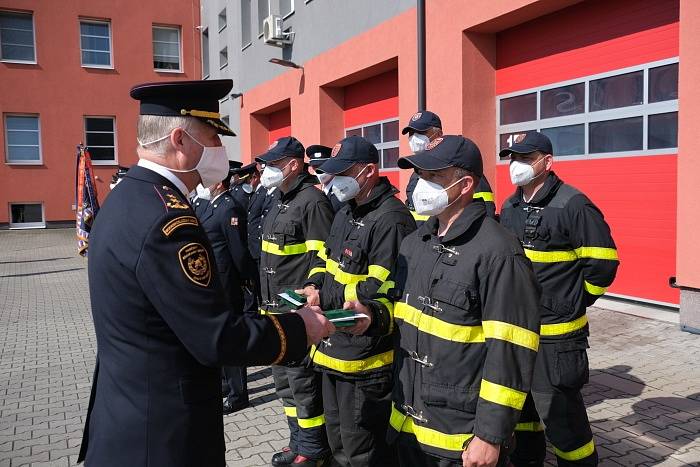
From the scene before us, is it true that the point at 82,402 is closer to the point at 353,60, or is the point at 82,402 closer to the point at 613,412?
the point at 613,412

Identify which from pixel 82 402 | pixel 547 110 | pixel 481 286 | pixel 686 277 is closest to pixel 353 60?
pixel 547 110

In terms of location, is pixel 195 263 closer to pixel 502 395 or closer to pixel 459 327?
pixel 459 327

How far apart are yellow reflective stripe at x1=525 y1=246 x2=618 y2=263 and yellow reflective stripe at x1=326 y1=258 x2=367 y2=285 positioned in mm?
1121

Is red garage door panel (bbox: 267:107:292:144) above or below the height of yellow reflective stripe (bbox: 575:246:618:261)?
above

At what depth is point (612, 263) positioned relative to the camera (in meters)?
3.70

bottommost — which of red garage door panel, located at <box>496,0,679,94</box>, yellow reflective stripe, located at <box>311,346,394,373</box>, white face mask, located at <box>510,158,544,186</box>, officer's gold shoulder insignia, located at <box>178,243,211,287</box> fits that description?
yellow reflective stripe, located at <box>311,346,394,373</box>

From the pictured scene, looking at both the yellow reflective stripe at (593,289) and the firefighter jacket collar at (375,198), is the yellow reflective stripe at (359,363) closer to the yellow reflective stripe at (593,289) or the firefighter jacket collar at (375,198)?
the firefighter jacket collar at (375,198)

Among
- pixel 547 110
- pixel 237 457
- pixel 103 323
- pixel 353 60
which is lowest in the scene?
pixel 237 457

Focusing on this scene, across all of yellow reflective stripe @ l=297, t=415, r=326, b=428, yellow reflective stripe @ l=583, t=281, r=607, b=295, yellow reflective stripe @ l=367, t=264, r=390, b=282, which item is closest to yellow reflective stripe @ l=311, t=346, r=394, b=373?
yellow reflective stripe @ l=367, t=264, r=390, b=282

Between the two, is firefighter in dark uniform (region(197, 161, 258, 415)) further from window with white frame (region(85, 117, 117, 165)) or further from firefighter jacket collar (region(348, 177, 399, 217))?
window with white frame (region(85, 117, 117, 165))

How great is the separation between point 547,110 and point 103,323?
7.87m

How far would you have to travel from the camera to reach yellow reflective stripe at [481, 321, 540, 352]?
2373 mm

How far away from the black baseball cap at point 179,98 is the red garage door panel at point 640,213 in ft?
21.3

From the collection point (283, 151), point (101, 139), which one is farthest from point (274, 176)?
point (101, 139)
